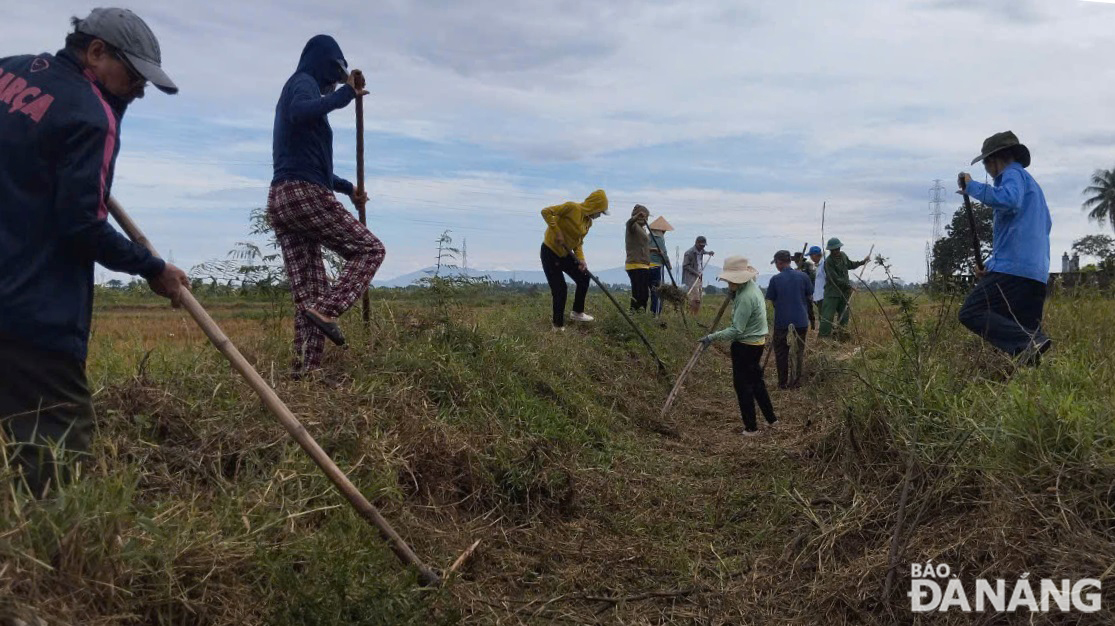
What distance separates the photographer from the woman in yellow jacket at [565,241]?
9.58m

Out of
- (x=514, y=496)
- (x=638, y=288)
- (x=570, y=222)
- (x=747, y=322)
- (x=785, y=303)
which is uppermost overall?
(x=570, y=222)

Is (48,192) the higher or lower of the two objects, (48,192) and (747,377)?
the higher

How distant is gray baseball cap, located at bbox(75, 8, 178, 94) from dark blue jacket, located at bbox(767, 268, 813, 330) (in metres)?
7.91

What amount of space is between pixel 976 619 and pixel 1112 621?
1.47 ft

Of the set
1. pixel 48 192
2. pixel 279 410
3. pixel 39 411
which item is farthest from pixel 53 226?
pixel 279 410

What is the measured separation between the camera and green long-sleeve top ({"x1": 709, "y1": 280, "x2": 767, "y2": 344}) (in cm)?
738

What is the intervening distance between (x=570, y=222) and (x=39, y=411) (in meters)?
7.16

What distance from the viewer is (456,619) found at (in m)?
3.27

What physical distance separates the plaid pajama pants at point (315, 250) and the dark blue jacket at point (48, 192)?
199 centimetres

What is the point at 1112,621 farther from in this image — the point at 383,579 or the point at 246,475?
the point at 246,475

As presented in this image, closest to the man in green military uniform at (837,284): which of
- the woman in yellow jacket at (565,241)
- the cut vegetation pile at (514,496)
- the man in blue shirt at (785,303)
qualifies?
the man in blue shirt at (785,303)

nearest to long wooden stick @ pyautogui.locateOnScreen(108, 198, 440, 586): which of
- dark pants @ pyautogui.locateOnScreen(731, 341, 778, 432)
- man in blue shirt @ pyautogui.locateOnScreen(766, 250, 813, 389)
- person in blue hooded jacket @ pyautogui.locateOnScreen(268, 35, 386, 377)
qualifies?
person in blue hooded jacket @ pyautogui.locateOnScreen(268, 35, 386, 377)

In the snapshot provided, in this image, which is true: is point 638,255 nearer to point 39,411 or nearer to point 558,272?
point 558,272

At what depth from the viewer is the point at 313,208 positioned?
493 cm
